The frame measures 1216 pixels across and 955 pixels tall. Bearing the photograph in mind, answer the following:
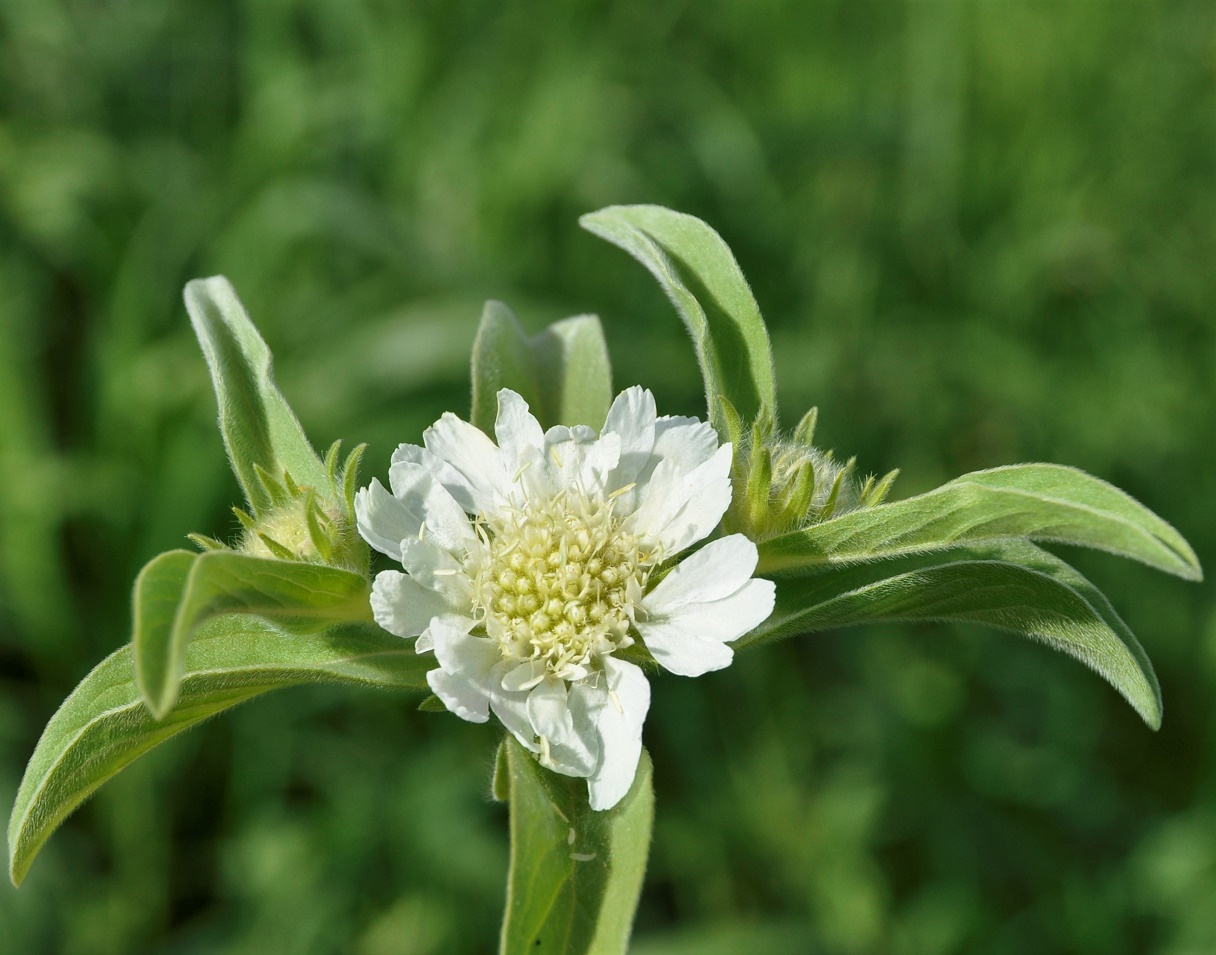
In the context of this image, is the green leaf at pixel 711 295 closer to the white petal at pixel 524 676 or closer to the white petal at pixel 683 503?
the white petal at pixel 683 503

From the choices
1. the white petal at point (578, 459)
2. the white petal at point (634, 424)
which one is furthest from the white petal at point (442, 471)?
the white petal at point (634, 424)

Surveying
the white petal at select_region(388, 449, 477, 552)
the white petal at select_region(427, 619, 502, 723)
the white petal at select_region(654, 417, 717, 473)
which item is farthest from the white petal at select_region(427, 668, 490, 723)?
the white petal at select_region(654, 417, 717, 473)

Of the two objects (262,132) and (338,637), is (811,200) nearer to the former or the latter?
(262,132)

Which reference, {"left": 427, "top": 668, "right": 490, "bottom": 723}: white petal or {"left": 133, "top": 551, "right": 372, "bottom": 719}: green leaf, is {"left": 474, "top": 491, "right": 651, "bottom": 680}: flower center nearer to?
{"left": 427, "top": 668, "right": 490, "bottom": 723}: white petal

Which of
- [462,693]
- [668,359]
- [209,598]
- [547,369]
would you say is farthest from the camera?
[668,359]

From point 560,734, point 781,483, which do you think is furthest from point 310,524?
point 781,483

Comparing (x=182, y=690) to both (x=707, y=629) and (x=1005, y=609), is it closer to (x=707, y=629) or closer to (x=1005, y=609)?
(x=707, y=629)

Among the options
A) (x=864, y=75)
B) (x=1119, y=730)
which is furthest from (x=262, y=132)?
(x=1119, y=730)
